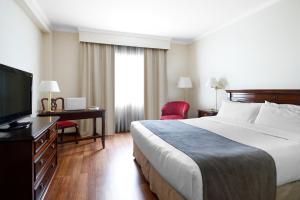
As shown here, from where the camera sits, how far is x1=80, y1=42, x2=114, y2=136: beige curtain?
434cm

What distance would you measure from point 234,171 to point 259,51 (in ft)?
8.65

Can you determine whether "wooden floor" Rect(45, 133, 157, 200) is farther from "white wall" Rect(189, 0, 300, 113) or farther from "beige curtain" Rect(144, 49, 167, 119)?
"white wall" Rect(189, 0, 300, 113)

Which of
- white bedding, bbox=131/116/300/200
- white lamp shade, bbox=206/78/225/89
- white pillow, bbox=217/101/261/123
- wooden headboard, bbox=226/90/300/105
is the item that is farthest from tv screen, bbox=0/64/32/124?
wooden headboard, bbox=226/90/300/105

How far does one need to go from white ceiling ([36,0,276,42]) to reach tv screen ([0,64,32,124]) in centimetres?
161

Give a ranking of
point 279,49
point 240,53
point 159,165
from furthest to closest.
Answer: point 240,53 → point 279,49 → point 159,165

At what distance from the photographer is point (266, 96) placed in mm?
3023

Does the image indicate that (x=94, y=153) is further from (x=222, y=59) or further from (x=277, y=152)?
(x=222, y=59)

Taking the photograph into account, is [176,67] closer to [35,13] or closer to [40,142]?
[35,13]

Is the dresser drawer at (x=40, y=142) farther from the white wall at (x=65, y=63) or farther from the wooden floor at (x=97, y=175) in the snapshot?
the white wall at (x=65, y=63)

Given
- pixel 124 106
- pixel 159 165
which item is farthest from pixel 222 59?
pixel 159 165

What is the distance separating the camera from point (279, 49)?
9.50ft

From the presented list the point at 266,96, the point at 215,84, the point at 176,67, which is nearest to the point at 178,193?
the point at 266,96

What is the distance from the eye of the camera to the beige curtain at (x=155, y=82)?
4902 mm

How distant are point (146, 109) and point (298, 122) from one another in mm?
3312
